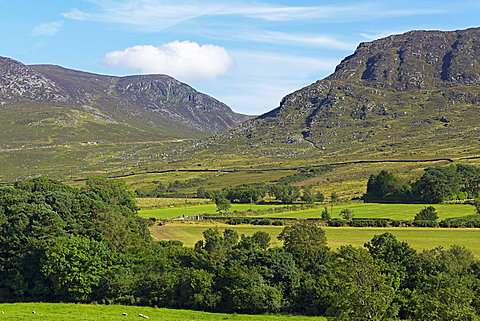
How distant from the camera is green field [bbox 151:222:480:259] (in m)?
78.8

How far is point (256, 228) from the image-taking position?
329ft

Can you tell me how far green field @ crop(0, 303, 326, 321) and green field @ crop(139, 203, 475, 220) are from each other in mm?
65908

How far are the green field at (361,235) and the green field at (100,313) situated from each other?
105 ft

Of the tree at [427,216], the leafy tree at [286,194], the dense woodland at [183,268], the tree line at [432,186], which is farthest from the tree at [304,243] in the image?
the leafy tree at [286,194]

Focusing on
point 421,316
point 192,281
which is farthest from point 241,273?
point 421,316

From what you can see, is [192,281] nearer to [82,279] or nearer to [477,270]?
[82,279]

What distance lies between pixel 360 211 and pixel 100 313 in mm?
82980

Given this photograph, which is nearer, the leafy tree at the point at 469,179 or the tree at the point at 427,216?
the tree at the point at 427,216

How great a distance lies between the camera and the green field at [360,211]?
110500 millimetres

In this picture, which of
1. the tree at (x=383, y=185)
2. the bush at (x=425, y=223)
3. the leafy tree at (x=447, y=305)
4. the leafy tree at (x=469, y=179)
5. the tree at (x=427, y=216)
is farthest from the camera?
the tree at (x=383, y=185)

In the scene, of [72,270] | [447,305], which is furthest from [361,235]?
[447,305]

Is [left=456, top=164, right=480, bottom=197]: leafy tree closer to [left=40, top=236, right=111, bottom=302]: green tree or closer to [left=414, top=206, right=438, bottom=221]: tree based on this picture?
[left=414, top=206, right=438, bottom=221]: tree

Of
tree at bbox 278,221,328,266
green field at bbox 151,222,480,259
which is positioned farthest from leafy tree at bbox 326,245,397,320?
green field at bbox 151,222,480,259

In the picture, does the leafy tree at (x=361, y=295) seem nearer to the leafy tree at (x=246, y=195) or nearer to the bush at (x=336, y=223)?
the bush at (x=336, y=223)
